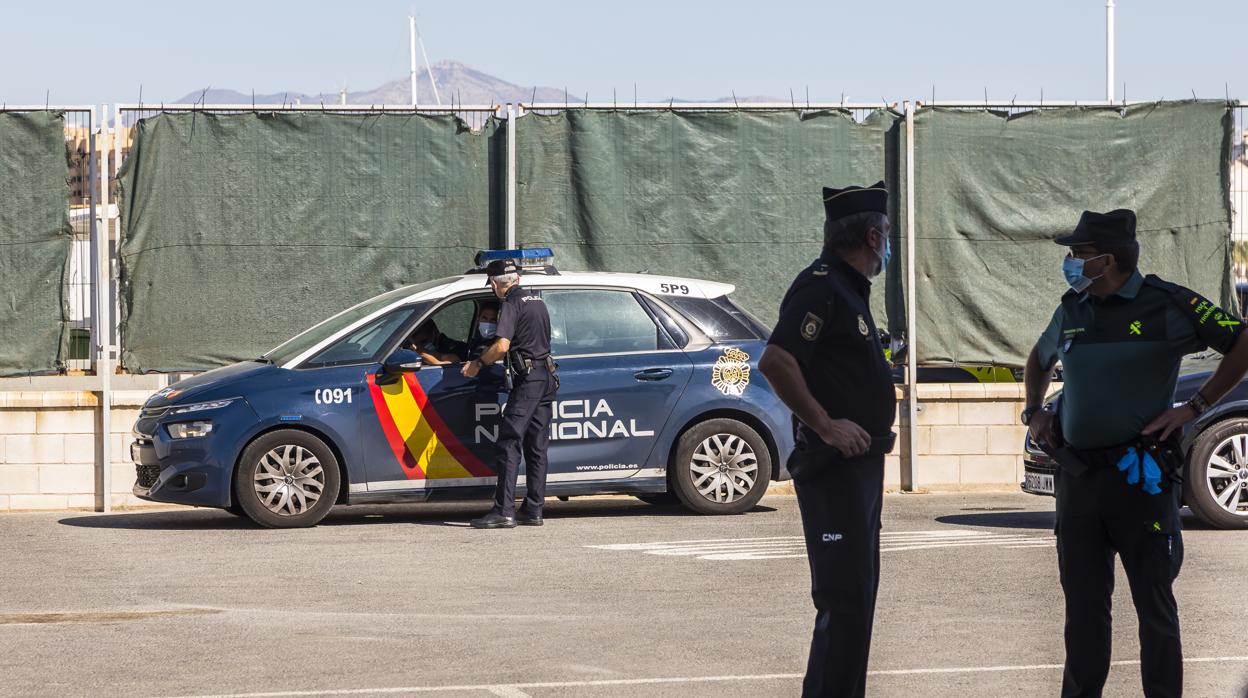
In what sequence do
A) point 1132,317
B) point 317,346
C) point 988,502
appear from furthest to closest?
point 988,502 → point 317,346 → point 1132,317

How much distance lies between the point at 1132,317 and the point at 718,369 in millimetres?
7305

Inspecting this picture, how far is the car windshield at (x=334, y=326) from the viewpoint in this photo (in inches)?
513

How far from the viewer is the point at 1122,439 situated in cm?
583

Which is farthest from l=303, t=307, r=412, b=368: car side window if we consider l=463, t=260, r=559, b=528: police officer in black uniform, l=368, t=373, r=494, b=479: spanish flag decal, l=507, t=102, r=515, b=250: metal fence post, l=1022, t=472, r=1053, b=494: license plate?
l=1022, t=472, r=1053, b=494: license plate

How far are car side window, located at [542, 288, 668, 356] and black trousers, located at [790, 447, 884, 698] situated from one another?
7.70 m

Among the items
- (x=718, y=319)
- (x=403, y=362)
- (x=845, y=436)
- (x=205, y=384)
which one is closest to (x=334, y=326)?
(x=403, y=362)

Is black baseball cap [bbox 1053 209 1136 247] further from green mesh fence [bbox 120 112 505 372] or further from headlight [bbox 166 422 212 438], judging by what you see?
green mesh fence [bbox 120 112 505 372]

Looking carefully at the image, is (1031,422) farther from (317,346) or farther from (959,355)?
(959,355)

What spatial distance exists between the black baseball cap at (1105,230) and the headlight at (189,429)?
306 inches

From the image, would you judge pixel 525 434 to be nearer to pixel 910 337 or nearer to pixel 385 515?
pixel 385 515

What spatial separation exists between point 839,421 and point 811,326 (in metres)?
0.29

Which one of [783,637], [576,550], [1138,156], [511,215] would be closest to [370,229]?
[511,215]

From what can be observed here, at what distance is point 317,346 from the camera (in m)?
12.9

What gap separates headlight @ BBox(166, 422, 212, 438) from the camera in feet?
41.0
